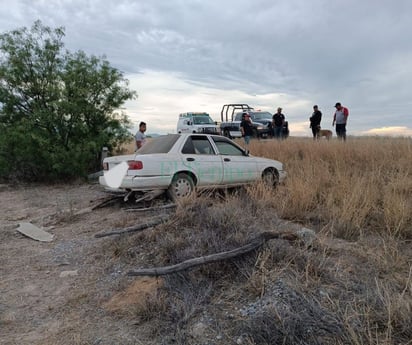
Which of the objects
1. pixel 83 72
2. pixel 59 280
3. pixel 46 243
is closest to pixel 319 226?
pixel 59 280

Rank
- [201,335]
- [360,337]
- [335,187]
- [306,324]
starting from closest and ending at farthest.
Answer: [360,337]
[306,324]
[201,335]
[335,187]

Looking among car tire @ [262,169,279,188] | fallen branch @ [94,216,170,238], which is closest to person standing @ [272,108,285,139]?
car tire @ [262,169,279,188]

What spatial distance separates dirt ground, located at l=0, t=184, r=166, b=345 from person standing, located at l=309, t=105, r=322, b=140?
10.9m

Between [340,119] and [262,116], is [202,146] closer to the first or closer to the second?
[340,119]

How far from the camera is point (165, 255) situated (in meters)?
4.07

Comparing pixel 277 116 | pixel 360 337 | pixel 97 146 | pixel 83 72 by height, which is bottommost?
pixel 360 337

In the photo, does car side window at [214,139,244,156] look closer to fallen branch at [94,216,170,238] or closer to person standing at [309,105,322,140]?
fallen branch at [94,216,170,238]

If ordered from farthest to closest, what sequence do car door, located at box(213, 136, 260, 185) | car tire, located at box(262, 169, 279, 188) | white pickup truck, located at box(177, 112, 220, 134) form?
1. white pickup truck, located at box(177, 112, 220, 134)
2. car tire, located at box(262, 169, 279, 188)
3. car door, located at box(213, 136, 260, 185)

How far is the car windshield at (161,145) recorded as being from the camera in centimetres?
725

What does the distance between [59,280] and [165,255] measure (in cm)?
127

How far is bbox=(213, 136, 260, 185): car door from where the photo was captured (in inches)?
312

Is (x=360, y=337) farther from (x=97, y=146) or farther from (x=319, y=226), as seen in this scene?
(x=97, y=146)

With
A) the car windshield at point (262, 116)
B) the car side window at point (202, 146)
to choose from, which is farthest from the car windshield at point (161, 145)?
the car windshield at point (262, 116)

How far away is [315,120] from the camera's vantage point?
15.2m
